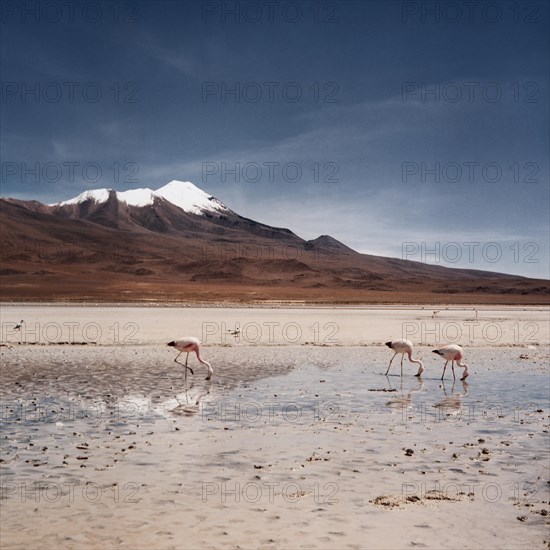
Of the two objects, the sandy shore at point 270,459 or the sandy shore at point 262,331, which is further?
the sandy shore at point 262,331

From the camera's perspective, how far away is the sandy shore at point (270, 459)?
6.20 m

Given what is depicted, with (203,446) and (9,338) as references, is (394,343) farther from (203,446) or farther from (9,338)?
(9,338)

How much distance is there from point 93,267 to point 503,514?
515 ft

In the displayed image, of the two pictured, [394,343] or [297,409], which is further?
[394,343]

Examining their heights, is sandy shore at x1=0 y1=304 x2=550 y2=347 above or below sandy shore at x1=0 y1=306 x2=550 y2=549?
above

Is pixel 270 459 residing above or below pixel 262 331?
below

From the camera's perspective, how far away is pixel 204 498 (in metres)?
7.10

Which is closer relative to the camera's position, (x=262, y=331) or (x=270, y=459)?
(x=270, y=459)

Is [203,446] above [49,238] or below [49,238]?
below

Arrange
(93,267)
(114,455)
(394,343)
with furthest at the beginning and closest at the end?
(93,267), (394,343), (114,455)

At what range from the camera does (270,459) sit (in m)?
8.82

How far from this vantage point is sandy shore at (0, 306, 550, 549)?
20.4 ft

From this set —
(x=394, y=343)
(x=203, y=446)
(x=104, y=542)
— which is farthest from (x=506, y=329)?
(x=104, y=542)

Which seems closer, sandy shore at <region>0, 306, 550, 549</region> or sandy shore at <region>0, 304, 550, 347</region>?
sandy shore at <region>0, 306, 550, 549</region>
